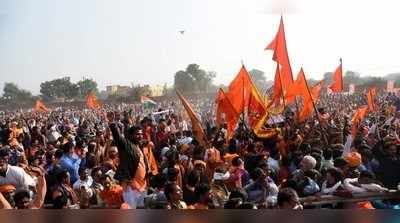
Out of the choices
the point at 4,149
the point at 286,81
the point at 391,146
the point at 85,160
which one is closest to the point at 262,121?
the point at 286,81

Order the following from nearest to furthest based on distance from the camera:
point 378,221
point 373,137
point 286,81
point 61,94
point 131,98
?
point 378,221 < point 61,94 < point 131,98 < point 286,81 < point 373,137

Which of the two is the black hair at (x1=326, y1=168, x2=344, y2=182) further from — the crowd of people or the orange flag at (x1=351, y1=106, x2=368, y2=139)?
the orange flag at (x1=351, y1=106, x2=368, y2=139)

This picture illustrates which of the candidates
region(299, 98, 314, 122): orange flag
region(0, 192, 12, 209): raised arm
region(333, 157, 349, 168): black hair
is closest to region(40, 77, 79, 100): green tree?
region(0, 192, 12, 209): raised arm

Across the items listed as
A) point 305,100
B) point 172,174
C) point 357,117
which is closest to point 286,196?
point 172,174

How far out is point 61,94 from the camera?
3420 mm

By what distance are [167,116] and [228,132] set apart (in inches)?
26.8

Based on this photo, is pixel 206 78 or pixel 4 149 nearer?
pixel 206 78

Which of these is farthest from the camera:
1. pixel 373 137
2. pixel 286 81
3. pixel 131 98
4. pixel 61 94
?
pixel 373 137

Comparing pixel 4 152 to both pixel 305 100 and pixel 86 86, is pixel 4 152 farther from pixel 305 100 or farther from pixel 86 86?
pixel 305 100

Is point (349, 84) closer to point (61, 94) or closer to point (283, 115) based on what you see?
point (283, 115)

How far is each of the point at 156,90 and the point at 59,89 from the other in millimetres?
620

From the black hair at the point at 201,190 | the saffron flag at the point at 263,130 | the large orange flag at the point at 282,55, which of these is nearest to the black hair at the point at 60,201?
the black hair at the point at 201,190

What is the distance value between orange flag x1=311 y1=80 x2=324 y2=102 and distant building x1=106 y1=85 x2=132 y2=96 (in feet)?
7.40

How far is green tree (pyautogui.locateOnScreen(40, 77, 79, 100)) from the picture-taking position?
311 cm
